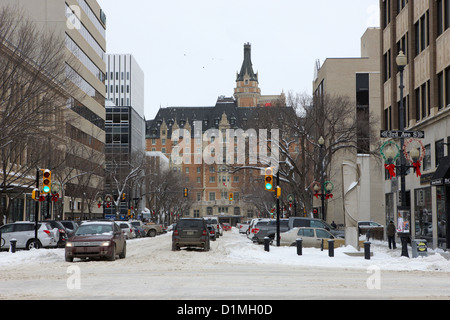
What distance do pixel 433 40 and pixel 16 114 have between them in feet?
70.5

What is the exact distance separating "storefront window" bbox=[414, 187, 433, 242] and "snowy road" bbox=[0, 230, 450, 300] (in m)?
12.6

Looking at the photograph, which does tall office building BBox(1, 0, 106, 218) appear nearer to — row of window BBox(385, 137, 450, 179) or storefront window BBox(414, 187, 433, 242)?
storefront window BBox(414, 187, 433, 242)

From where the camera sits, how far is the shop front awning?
31516mm

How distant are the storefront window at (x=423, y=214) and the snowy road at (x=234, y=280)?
41.3 ft

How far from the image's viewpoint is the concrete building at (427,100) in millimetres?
34062

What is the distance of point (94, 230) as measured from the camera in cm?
2667

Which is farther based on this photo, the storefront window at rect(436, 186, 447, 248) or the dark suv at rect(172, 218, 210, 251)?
the storefront window at rect(436, 186, 447, 248)

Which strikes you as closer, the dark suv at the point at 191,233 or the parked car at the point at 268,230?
the dark suv at the point at 191,233

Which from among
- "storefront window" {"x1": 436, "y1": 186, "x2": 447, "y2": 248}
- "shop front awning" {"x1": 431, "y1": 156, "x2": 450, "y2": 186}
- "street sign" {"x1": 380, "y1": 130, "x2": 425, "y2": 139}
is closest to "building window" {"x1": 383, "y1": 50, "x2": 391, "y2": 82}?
"storefront window" {"x1": 436, "y1": 186, "x2": 447, "y2": 248}

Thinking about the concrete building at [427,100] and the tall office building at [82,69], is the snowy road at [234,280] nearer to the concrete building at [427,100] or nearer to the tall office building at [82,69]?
the concrete building at [427,100]

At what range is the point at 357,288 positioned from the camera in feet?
49.9

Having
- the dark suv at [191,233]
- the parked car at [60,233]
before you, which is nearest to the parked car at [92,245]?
the dark suv at [191,233]
